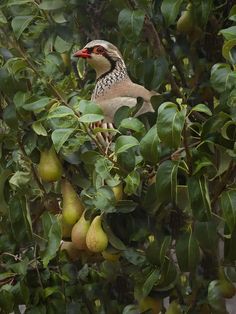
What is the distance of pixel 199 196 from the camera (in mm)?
1563

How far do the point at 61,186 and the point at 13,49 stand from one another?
377mm

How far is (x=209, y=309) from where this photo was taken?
2.00 metres

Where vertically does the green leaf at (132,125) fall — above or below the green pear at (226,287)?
above

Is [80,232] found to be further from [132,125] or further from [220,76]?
[220,76]

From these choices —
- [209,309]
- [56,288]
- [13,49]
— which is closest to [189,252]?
[209,309]

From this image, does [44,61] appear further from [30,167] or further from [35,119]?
[30,167]

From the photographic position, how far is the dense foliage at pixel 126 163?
1583 millimetres

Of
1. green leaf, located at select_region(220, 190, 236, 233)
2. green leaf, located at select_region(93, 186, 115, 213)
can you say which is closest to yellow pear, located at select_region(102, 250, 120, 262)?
green leaf, located at select_region(93, 186, 115, 213)

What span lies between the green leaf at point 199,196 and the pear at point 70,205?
1.41 feet

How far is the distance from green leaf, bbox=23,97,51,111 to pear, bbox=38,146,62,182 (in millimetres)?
148

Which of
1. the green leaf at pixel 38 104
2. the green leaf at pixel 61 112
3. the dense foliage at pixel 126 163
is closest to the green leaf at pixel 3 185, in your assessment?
the dense foliage at pixel 126 163

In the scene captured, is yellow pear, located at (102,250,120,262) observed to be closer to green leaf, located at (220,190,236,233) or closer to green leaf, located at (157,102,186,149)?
green leaf, located at (220,190,236,233)

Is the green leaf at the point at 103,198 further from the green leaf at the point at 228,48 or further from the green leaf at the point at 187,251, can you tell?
the green leaf at the point at 228,48

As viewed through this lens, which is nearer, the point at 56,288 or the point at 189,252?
the point at 189,252
